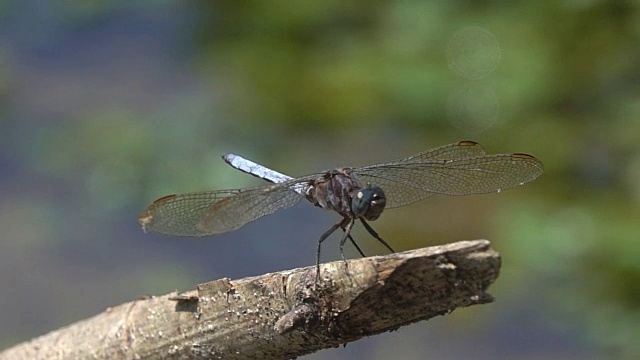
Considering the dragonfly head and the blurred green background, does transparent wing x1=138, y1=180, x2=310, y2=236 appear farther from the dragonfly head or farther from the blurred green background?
the blurred green background

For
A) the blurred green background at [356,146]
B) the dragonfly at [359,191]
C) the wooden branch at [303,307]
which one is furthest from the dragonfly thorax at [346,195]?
the blurred green background at [356,146]

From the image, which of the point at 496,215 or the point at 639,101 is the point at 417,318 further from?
the point at 639,101

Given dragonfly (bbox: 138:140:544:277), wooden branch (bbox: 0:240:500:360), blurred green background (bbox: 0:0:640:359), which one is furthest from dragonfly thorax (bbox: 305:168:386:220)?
blurred green background (bbox: 0:0:640:359)

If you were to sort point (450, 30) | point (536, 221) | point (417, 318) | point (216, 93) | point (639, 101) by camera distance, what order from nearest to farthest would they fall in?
1. point (417, 318)
2. point (536, 221)
3. point (639, 101)
4. point (450, 30)
5. point (216, 93)

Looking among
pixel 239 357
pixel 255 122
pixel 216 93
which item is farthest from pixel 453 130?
pixel 239 357

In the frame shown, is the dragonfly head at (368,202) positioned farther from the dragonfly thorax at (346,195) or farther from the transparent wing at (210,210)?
the transparent wing at (210,210)
